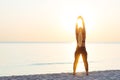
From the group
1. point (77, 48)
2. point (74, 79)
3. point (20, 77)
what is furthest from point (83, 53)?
point (20, 77)

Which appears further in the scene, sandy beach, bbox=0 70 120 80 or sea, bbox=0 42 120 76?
sea, bbox=0 42 120 76

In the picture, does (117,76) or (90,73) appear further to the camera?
(90,73)

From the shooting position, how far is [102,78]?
8.65m

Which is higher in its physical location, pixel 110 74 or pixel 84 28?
pixel 84 28

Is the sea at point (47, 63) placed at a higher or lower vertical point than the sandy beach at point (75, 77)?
lower

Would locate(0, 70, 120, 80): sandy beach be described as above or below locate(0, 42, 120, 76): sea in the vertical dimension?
above

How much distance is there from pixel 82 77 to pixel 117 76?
86cm

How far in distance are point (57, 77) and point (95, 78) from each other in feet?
3.02

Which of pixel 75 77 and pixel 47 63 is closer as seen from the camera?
pixel 75 77

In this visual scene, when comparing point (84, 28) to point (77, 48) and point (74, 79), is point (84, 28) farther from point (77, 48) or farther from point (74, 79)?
point (74, 79)

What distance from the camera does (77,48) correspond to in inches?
348

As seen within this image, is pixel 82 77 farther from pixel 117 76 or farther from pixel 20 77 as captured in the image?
pixel 20 77

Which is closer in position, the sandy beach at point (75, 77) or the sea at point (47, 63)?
the sandy beach at point (75, 77)

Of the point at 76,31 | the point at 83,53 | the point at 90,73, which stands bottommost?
the point at 90,73
